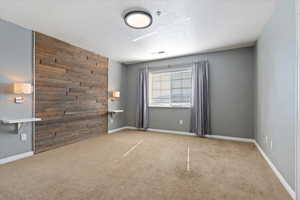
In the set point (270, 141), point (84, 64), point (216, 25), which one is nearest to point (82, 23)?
point (84, 64)

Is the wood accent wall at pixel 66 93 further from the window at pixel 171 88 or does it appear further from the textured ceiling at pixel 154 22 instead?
the window at pixel 171 88

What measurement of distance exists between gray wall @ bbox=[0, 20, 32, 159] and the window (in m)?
3.44

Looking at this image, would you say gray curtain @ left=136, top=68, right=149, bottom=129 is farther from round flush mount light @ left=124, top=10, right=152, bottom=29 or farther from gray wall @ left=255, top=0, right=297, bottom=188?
gray wall @ left=255, top=0, right=297, bottom=188

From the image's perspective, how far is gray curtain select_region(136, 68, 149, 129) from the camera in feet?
16.7

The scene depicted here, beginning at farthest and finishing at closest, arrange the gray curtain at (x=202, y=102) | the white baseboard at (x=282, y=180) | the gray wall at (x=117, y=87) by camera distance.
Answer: the gray wall at (x=117, y=87)
the gray curtain at (x=202, y=102)
the white baseboard at (x=282, y=180)

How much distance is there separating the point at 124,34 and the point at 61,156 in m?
2.75

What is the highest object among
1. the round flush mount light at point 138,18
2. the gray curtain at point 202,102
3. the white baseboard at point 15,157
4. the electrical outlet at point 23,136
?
the round flush mount light at point 138,18

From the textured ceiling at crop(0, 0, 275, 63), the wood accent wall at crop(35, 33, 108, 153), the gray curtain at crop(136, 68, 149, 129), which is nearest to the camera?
the textured ceiling at crop(0, 0, 275, 63)

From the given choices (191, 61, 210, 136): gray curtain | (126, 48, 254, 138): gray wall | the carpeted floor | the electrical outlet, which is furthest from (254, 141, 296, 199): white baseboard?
the electrical outlet

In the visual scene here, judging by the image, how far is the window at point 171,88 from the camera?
467 centimetres

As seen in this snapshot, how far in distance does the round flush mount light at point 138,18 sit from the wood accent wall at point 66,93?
2.00m

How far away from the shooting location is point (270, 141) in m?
2.40

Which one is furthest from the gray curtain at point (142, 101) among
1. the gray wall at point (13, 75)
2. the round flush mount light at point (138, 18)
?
the gray wall at point (13, 75)

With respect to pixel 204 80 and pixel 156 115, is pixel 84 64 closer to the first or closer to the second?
pixel 156 115
